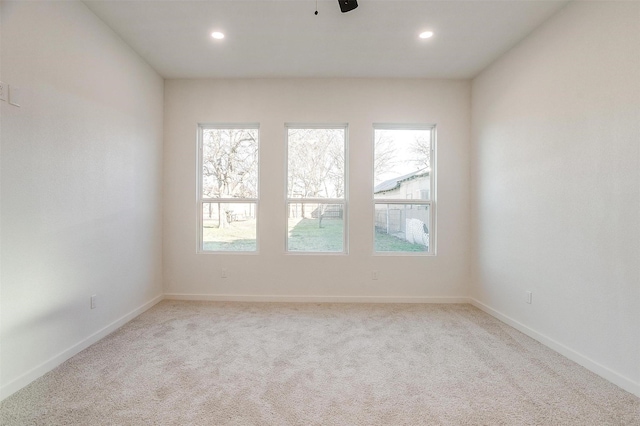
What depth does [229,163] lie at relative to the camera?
3.69 meters

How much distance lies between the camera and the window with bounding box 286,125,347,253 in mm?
3662

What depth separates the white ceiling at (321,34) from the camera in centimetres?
232

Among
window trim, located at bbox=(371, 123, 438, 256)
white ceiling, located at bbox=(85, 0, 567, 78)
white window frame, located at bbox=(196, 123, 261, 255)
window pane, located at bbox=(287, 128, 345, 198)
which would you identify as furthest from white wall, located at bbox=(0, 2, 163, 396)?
window trim, located at bbox=(371, 123, 438, 256)

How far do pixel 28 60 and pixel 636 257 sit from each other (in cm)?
424

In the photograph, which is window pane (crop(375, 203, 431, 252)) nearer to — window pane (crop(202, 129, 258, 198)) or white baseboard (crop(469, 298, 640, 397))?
white baseboard (crop(469, 298, 640, 397))

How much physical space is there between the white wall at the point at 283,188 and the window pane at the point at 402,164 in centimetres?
16

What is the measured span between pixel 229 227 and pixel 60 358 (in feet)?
6.50

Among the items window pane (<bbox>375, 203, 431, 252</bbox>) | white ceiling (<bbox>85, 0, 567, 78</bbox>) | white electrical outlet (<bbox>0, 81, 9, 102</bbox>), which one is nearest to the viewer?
white electrical outlet (<bbox>0, 81, 9, 102</bbox>)

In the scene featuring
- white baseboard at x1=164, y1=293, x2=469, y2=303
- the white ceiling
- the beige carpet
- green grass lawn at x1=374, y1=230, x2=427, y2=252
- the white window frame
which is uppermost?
the white ceiling

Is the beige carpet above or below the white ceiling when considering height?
below

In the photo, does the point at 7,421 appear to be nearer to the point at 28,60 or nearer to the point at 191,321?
the point at 191,321

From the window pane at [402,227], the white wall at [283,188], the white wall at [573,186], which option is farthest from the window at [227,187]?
the white wall at [573,186]

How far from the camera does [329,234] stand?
3670 millimetres

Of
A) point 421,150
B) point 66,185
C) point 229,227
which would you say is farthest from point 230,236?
point 421,150
